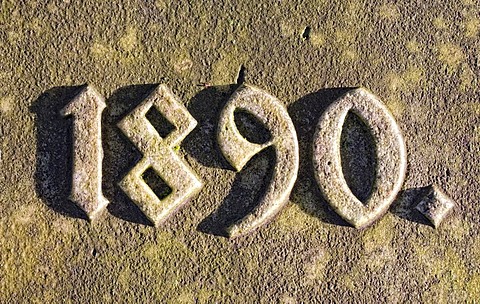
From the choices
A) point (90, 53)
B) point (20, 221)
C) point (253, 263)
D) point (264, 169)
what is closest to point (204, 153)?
point (264, 169)

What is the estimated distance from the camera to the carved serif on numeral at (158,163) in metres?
1.99

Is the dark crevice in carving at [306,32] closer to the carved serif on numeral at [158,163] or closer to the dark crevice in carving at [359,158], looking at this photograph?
the dark crevice in carving at [359,158]

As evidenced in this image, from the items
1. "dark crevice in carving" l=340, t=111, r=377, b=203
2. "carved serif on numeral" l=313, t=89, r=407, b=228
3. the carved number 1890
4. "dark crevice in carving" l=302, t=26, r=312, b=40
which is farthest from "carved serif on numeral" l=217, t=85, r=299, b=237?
"dark crevice in carving" l=302, t=26, r=312, b=40

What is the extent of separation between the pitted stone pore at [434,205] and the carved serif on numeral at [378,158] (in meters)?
0.13

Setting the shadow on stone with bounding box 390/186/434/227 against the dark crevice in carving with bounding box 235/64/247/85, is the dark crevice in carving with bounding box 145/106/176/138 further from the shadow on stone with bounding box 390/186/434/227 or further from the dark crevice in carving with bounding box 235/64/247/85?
the shadow on stone with bounding box 390/186/434/227

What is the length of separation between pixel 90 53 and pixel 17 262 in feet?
2.98

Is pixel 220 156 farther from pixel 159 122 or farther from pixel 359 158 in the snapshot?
pixel 359 158

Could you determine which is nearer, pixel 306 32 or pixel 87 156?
pixel 87 156

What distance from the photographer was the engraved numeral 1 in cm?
199

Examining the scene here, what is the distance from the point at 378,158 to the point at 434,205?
1.01ft

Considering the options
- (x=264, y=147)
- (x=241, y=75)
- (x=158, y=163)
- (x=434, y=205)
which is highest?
(x=241, y=75)

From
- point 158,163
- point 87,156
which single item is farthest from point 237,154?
point 87,156

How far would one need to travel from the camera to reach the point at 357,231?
2062 mm

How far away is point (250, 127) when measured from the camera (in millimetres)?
2057
